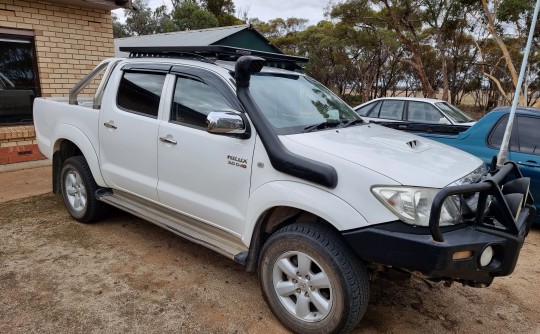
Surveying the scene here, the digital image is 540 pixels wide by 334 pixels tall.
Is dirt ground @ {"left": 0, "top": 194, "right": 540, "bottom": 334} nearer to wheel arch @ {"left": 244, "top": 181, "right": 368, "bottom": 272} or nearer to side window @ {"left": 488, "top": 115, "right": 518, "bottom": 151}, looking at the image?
wheel arch @ {"left": 244, "top": 181, "right": 368, "bottom": 272}

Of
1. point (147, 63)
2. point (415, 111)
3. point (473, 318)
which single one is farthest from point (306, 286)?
point (415, 111)

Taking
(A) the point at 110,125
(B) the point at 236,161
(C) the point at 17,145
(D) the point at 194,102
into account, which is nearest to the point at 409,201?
(B) the point at 236,161

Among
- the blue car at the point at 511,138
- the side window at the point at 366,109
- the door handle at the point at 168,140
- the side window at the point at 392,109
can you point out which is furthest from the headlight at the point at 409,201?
the side window at the point at 366,109

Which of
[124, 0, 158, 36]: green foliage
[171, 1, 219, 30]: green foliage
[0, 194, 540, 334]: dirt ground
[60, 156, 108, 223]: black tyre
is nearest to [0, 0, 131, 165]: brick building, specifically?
[60, 156, 108, 223]: black tyre

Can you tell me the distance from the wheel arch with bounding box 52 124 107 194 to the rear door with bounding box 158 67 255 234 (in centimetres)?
109

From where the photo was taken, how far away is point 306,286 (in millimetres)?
2625

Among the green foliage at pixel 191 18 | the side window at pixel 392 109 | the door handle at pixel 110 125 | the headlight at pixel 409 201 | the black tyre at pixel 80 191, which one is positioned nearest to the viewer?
the headlight at pixel 409 201

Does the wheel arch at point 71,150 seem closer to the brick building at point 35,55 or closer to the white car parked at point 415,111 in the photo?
the brick building at point 35,55

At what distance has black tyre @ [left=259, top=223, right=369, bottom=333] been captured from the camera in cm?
243

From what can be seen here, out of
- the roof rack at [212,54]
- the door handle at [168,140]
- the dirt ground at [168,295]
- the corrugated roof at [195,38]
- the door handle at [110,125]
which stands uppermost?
the corrugated roof at [195,38]

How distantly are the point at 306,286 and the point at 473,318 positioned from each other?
143cm

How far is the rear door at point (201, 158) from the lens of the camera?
295 cm

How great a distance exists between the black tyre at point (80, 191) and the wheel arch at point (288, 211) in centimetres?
232

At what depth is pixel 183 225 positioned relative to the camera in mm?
3482
